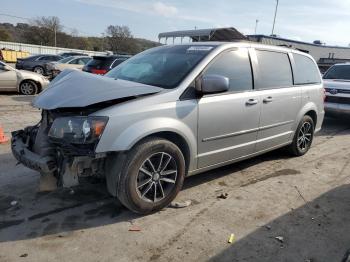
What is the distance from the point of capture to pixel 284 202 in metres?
4.60

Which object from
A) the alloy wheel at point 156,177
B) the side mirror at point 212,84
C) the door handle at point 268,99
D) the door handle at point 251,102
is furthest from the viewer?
the door handle at point 268,99

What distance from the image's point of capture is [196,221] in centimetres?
399

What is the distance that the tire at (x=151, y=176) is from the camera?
12.4 ft

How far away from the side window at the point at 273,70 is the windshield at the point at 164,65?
0.95 meters

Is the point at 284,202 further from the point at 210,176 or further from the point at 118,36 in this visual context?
the point at 118,36

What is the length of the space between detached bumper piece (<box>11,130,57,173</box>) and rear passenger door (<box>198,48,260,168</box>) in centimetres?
167

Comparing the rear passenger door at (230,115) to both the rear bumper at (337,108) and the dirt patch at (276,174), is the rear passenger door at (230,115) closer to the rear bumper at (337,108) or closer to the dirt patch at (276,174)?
the dirt patch at (276,174)

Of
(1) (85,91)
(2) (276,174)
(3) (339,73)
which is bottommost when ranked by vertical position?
(2) (276,174)

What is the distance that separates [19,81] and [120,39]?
187 ft

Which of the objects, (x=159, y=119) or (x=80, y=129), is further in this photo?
(x=159, y=119)

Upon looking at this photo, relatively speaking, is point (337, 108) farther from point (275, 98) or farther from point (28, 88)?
point (28, 88)

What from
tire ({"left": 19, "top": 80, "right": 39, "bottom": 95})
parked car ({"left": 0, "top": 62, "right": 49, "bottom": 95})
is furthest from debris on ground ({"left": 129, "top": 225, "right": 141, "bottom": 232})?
tire ({"left": 19, "top": 80, "right": 39, "bottom": 95})

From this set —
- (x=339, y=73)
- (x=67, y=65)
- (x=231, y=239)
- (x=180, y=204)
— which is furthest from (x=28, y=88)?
(x=231, y=239)

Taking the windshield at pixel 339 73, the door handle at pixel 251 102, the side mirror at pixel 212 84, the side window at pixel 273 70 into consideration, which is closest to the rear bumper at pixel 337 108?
the windshield at pixel 339 73
